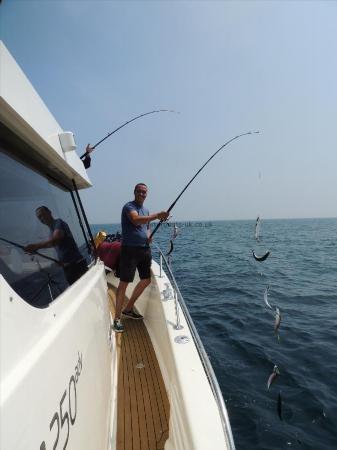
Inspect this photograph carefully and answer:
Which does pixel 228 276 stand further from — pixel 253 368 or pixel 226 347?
pixel 253 368

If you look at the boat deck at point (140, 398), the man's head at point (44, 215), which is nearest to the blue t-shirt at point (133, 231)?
the boat deck at point (140, 398)

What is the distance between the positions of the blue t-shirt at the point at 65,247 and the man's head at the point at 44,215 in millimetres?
42

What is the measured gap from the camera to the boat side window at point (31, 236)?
4.02ft

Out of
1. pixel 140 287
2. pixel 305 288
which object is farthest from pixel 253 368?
pixel 305 288

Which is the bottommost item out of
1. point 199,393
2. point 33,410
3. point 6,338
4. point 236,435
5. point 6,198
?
point 236,435

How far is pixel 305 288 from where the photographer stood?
31.8 ft

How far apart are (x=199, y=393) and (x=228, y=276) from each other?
10147 millimetres

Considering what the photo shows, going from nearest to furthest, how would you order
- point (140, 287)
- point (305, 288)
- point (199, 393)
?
point (199, 393) < point (140, 287) < point (305, 288)

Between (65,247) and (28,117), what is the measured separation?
89 centimetres

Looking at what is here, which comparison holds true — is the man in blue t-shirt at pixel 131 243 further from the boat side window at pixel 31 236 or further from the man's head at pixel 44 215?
the man's head at pixel 44 215

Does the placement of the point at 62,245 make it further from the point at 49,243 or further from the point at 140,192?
the point at 140,192

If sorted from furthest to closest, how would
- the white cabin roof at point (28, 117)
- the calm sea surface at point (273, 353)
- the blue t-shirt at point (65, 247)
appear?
the calm sea surface at point (273, 353) → the blue t-shirt at point (65, 247) → the white cabin roof at point (28, 117)

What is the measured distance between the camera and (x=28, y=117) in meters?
1.39

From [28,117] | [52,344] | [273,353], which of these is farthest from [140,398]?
[273,353]
